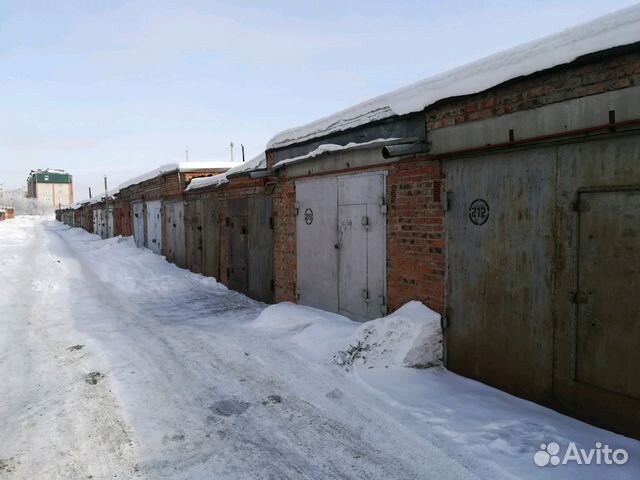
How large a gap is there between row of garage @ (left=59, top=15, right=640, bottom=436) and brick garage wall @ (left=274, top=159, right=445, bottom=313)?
21mm

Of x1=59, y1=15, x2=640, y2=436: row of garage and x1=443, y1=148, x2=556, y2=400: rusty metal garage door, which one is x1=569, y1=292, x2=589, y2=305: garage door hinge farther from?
x1=443, y1=148, x2=556, y2=400: rusty metal garage door

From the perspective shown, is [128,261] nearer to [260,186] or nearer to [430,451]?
[260,186]

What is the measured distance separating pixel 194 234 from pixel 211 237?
1.52 meters

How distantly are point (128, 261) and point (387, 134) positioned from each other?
40.7 feet

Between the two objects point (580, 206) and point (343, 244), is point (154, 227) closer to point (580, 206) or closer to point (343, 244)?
point (343, 244)

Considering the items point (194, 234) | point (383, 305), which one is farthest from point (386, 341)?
point (194, 234)

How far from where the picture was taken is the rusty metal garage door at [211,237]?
11844 millimetres

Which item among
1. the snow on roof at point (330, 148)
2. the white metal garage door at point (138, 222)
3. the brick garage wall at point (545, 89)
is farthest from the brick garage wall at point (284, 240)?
the white metal garage door at point (138, 222)

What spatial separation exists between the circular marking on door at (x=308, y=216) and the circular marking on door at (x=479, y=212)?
3.43m

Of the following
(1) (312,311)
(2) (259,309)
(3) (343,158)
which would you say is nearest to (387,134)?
(3) (343,158)

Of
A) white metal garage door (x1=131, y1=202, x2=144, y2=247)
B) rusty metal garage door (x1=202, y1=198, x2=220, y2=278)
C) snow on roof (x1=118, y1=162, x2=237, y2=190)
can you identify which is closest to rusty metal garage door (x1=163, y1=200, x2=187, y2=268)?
snow on roof (x1=118, y1=162, x2=237, y2=190)

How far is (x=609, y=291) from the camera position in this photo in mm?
3502

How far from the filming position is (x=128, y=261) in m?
15.5

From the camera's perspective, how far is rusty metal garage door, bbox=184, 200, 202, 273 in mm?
13078
